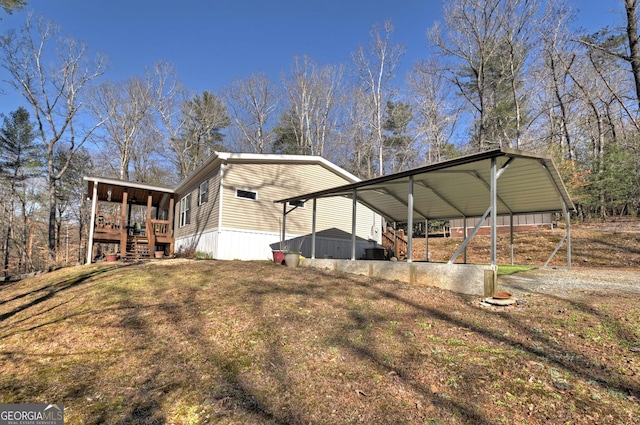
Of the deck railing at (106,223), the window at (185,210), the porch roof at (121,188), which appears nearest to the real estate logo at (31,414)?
the deck railing at (106,223)

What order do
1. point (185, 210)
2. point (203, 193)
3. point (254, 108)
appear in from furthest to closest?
point (254, 108) → point (185, 210) → point (203, 193)

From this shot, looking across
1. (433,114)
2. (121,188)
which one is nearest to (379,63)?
(433,114)

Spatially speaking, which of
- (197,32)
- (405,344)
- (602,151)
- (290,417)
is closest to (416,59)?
(602,151)

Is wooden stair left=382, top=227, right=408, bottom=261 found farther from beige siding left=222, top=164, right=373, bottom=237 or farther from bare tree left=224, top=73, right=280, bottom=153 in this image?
bare tree left=224, top=73, right=280, bottom=153

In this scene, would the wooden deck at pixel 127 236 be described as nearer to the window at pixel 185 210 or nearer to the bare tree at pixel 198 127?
the window at pixel 185 210

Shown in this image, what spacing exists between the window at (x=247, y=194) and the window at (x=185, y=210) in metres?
4.39

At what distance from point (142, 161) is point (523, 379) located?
31.2m

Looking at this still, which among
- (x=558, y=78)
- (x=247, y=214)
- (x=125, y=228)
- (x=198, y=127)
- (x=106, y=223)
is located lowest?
(x=125, y=228)

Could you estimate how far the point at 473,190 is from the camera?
9180 mm

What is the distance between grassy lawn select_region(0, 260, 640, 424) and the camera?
2.76 metres

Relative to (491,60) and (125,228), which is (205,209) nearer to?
(125,228)

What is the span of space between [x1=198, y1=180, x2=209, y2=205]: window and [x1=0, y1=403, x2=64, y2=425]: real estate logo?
428 inches

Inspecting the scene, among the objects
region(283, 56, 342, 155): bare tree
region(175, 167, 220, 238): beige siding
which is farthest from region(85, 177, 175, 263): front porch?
region(283, 56, 342, 155): bare tree

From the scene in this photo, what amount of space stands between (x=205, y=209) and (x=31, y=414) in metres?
11.0
